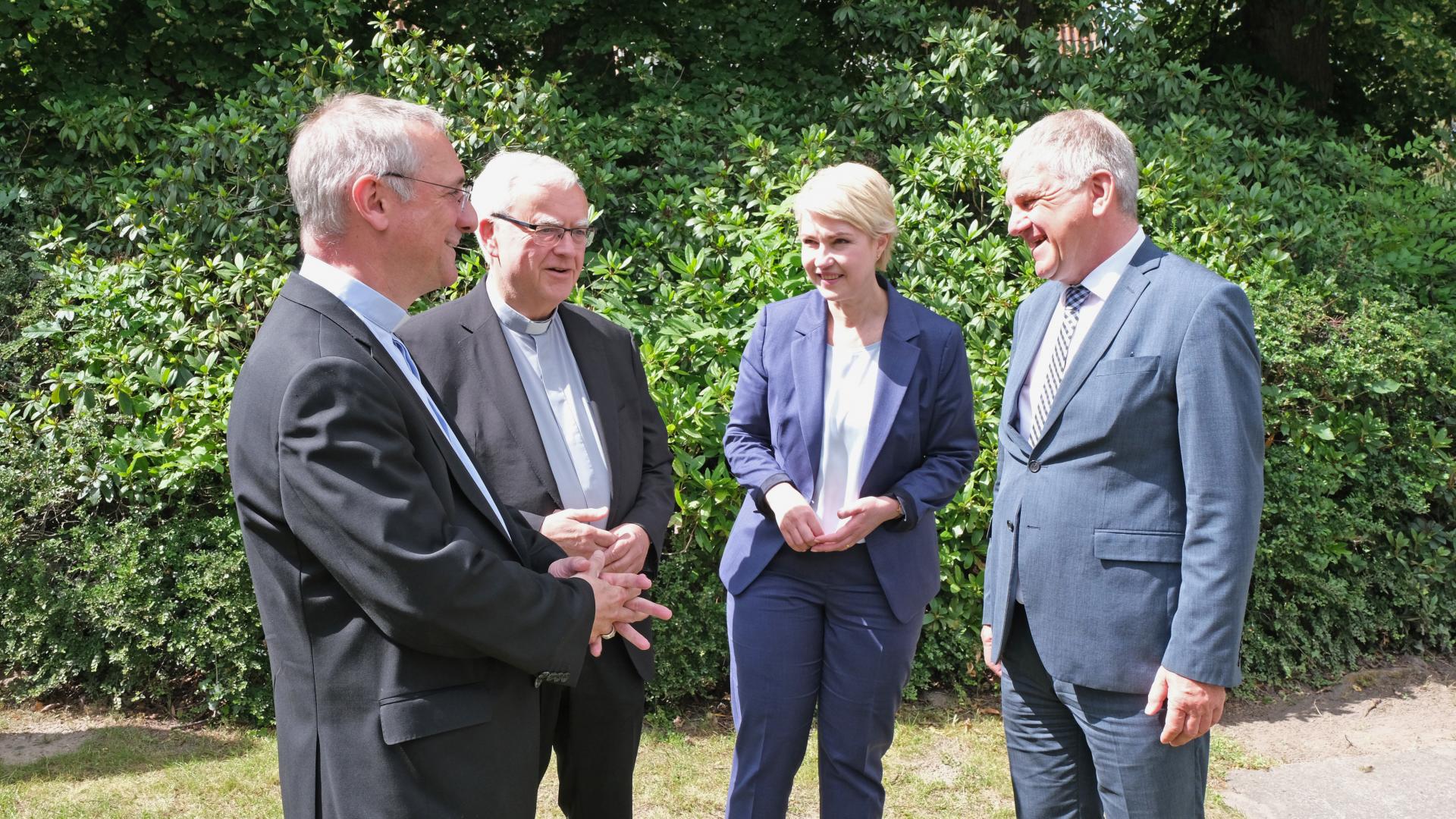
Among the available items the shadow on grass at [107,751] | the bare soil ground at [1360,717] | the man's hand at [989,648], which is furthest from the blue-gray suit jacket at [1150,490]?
the shadow on grass at [107,751]

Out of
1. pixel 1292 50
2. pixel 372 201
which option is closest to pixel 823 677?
pixel 372 201

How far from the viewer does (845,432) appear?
10.9 feet

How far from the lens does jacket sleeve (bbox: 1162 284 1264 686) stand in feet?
7.77

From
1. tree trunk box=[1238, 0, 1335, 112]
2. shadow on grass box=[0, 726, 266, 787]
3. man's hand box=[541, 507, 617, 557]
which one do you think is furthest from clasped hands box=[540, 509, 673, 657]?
tree trunk box=[1238, 0, 1335, 112]

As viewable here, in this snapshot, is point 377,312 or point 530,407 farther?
point 530,407

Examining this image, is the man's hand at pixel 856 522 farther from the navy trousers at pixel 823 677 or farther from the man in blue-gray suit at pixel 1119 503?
the man in blue-gray suit at pixel 1119 503

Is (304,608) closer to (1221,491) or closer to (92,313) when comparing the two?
(1221,491)

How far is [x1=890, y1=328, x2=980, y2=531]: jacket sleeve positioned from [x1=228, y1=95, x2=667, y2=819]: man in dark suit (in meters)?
1.44

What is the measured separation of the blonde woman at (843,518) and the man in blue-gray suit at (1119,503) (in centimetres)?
45

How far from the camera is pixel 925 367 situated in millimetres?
3344

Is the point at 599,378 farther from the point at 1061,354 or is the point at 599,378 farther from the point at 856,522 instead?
the point at 1061,354

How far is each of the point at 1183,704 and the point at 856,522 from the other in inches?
40.5

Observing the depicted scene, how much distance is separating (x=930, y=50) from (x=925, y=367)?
17.0 feet

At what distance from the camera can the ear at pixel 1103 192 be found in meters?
2.62
